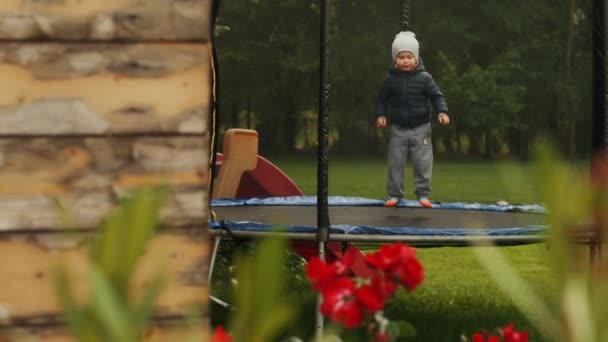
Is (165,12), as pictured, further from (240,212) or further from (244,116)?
(244,116)

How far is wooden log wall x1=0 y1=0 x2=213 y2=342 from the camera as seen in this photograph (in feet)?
6.19

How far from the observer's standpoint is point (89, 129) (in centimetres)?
190

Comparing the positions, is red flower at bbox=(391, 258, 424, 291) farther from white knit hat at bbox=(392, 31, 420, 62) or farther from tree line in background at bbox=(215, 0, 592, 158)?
tree line in background at bbox=(215, 0, 592, 158)

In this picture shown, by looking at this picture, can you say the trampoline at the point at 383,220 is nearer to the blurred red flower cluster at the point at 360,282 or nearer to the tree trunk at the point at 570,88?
the blurred red flower cluster at the point at 360,282

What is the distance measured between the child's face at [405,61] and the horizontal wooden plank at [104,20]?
453 centimetres

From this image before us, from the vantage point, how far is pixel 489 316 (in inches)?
237

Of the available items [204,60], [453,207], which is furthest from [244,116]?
[204,60]

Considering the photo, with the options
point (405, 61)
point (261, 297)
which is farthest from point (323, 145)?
point (261, 297)

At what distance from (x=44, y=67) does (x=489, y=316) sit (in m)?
4.49

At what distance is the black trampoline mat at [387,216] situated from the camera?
585cm

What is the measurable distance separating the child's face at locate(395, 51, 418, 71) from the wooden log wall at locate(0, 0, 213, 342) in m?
4.53

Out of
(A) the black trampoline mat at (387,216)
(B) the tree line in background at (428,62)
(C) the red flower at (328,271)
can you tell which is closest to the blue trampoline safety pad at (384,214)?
(A) the black trampoline mat at (387,216)

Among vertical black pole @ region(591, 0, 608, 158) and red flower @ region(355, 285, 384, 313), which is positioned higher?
vertical black pole @ region(591, 0, 608, 158)

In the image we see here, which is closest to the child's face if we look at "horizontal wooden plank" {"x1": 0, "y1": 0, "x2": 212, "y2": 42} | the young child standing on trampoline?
the young child standing on trampoline
